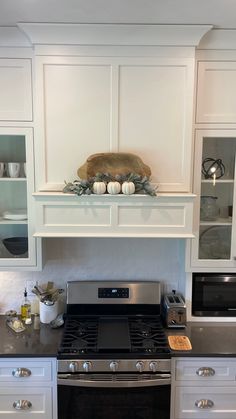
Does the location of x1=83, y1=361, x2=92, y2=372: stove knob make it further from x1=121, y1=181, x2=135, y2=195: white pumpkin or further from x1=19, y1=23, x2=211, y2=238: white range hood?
x1=121, y1=181, x2=135, y2=195: white pumpkin

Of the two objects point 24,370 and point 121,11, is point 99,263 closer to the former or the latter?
point 24,370

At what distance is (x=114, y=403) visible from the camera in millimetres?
1956

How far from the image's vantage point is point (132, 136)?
2078mm

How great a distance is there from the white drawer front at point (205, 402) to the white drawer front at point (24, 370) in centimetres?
76

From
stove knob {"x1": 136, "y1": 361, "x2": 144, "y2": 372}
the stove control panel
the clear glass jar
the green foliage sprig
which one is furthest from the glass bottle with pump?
the clear glass jar

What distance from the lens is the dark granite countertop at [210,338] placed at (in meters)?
2.02

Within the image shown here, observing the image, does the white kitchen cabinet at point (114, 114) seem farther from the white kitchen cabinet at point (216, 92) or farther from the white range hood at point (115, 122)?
the white kitchen cabinet at point (216, 92)

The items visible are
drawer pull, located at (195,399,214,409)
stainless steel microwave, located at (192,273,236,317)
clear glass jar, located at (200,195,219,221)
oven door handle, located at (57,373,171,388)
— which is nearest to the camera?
oven door handle, located at (57,373,171,388)

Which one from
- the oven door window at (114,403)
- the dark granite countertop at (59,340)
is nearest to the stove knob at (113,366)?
the oven door window at (114,403)

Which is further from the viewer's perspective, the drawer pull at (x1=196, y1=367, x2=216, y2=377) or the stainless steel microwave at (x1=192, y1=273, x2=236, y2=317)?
the stainless steel microwave at (x1=192, y1=273, x2=236, y2=317)

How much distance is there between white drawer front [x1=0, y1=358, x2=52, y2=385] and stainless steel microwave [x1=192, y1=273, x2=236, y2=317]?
1031 mm

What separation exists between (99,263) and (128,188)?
75 cm

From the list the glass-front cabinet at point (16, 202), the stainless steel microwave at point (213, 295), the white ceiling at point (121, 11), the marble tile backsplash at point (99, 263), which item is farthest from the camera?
the marble tile backsplash at point (99, 263)

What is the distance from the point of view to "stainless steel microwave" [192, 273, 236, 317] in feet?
7.79
